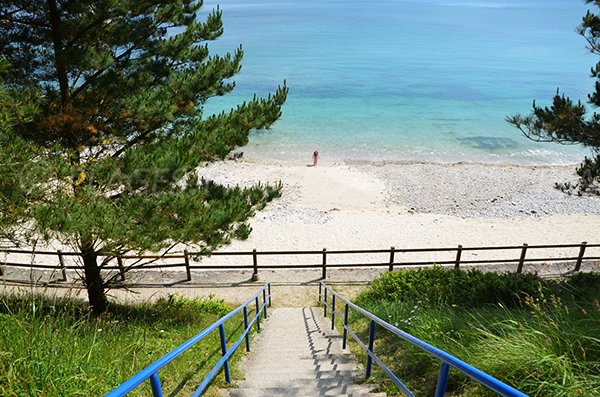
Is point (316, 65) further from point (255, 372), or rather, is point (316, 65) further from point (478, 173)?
point (255, 372)

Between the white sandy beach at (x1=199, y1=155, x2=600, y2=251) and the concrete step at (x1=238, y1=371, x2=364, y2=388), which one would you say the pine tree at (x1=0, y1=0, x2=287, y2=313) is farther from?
the white sandy beach at (x1=199, y1=155, x2=600, y2=251)

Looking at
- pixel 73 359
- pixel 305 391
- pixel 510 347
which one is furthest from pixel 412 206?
pixel 73 359

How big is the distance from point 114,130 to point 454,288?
7794 mm

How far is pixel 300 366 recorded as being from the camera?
5297mm

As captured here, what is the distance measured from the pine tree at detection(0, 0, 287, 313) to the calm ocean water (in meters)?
23.9

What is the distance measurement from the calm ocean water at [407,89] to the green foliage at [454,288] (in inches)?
798

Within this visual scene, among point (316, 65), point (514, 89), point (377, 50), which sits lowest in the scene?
point (514, 89)

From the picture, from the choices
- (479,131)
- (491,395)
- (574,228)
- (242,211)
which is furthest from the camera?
(479,131)

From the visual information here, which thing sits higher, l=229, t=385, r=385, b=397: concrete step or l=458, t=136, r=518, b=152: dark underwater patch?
l=458, t=136, r=518, b=152: dark underwater patch

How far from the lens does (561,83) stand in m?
60.6

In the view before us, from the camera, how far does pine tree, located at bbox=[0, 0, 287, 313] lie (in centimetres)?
580

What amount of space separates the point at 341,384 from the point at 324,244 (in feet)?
45.7

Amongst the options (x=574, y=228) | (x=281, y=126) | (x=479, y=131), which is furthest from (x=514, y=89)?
(x=574, y=228)

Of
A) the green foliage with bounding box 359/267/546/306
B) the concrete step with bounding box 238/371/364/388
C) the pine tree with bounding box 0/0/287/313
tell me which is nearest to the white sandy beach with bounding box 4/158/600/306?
the green foliage with bounding box 359/267/546/306
